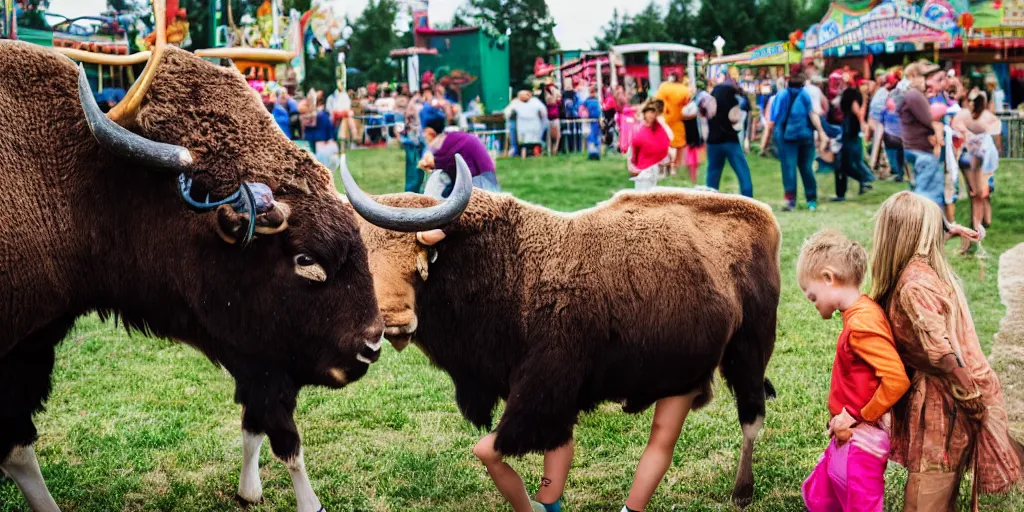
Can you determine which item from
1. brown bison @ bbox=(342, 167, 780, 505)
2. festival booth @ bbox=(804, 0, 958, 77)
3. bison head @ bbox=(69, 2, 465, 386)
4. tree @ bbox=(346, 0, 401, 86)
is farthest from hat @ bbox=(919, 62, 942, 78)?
tree @ bbox=(346, 0, 401, 86)

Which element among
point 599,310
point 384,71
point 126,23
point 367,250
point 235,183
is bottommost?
point 599,310

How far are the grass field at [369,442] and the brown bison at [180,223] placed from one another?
1278 mm

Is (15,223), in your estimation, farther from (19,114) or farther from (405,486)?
(405,486)

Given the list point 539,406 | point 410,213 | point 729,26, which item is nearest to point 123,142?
point 410,213

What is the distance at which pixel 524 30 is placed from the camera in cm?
6506

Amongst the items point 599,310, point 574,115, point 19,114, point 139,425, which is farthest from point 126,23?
point 574,115

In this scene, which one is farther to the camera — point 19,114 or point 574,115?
point 574,115

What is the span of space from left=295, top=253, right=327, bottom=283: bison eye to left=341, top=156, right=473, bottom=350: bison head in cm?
28

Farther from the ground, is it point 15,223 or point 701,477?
point 15,223

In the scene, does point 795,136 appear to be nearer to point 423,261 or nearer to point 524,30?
point 423,261

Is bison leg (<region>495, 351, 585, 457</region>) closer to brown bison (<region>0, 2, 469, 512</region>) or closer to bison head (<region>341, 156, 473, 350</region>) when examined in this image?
bison head (<region>341, 156, 473, 350</region>)

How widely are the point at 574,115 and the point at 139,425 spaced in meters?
21.5

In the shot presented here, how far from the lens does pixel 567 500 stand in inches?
196

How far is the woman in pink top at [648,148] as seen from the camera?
1276 centimetres
